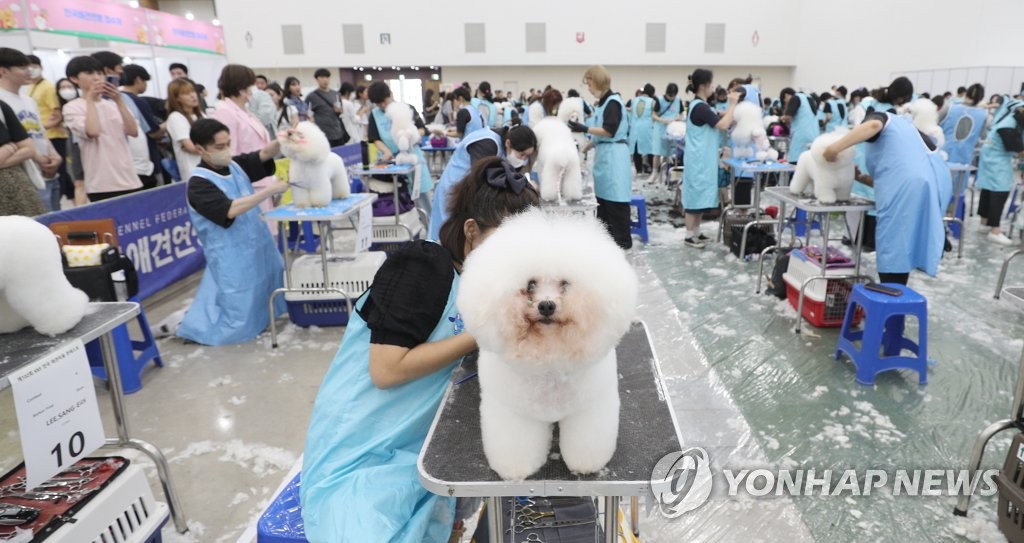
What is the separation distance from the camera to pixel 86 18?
397 inches

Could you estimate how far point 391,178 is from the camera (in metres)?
5.41

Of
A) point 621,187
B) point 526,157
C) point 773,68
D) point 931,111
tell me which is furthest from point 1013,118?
point 773,68

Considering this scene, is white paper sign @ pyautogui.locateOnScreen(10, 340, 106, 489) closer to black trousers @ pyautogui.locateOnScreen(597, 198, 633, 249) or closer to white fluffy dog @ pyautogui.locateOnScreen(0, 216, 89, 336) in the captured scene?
white fluffy dog @ pyautogui.locateOnScreen(0, 216, 89, 336)

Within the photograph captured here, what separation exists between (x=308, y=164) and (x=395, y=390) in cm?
251

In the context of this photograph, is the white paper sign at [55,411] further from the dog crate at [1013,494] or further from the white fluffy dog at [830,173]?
the white fluffy dog at [830,173]

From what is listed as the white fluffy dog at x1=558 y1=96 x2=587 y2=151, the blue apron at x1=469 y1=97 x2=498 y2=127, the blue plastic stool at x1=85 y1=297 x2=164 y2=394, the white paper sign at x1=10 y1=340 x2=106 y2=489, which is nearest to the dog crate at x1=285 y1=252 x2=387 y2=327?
the blue plastic stool at x1=85 y1=297 x2=164 y2=394

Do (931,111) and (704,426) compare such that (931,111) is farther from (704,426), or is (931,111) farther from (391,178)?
(391,178)

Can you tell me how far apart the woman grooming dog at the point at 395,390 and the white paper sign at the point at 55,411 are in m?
0.60

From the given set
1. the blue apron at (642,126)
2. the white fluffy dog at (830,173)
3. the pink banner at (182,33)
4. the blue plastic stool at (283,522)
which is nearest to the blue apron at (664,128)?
the blue apron at (642,126)

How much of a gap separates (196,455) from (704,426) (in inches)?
89.7

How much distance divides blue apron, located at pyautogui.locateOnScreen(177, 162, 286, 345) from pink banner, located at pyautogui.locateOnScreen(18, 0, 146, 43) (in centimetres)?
747

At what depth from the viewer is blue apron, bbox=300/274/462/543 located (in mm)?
1370

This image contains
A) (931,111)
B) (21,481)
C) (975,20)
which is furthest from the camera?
(975,20)

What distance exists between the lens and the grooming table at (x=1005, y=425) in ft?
6.42
